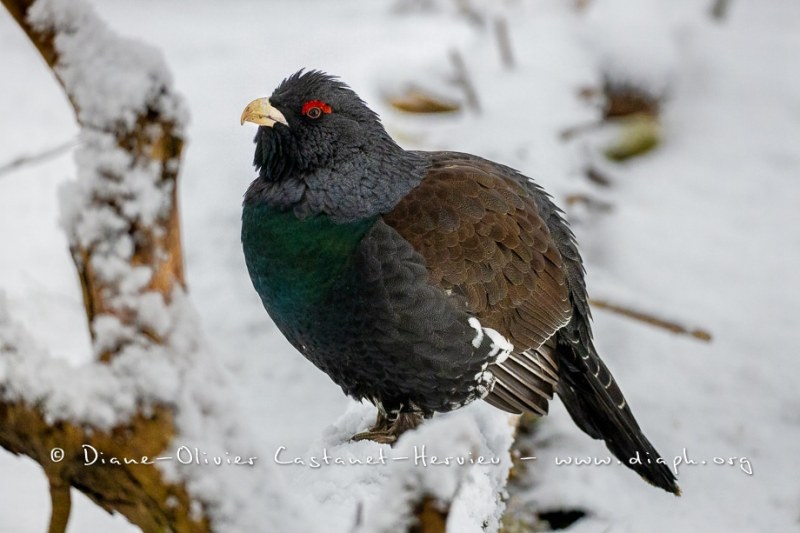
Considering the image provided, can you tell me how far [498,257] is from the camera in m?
2.91

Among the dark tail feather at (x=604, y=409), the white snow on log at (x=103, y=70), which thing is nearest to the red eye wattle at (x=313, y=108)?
the white snow on log at (x=103, y=70)

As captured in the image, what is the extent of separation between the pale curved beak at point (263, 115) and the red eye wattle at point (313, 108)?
7 cm

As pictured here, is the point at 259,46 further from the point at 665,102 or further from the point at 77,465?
the point at 77,465

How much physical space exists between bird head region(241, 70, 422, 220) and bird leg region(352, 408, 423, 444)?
0.78 metres

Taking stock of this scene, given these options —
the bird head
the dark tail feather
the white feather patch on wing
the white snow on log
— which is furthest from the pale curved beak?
the dark tail feather

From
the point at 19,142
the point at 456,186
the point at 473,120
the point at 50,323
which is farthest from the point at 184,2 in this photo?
the point at 456,186

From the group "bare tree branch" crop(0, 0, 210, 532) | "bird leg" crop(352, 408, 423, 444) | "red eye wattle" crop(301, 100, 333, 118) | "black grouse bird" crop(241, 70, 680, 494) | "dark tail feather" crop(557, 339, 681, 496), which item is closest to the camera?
"bare tree branch" crop(0, 0, 210, 532)

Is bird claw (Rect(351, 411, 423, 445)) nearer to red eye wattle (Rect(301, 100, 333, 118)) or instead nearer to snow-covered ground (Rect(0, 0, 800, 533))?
snow-covered ground (Rect(0, 0, 800, 533))

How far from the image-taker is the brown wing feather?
2.78m

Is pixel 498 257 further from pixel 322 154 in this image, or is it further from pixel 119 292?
pixel 119 292

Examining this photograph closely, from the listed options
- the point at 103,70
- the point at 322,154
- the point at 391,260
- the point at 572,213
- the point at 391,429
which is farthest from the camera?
the point at 572,213

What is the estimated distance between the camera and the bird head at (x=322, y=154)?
8.93 ft

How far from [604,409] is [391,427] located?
0.84 meters

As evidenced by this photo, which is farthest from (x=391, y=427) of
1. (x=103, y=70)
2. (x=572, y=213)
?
(x=572, y=213)
